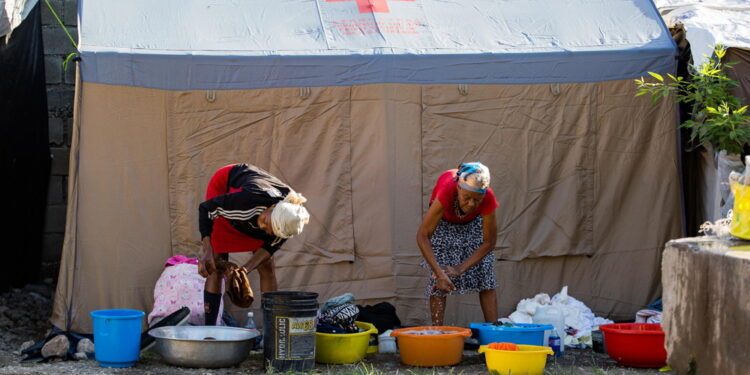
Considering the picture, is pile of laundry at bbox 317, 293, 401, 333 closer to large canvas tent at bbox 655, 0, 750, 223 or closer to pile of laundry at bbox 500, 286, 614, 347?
pile of laundry at bbox 500, 286, 614, 347

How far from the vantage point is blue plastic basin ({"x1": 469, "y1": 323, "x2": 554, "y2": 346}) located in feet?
16.5

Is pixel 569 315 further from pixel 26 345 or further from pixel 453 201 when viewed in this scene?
pixel 26 345

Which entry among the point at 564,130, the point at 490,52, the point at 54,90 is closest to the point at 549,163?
the point at 564,130

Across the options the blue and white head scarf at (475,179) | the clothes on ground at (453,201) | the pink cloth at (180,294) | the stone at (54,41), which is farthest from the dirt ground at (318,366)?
the stone at (54,41)

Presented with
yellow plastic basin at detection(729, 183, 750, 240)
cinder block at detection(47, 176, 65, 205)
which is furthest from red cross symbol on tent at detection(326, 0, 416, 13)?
yellow plastic basin at detection(729, 183, 750, 240)

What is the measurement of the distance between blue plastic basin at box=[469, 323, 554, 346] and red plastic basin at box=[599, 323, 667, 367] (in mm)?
349

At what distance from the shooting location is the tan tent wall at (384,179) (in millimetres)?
5973

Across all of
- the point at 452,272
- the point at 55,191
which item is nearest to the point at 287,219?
the point at 452,272

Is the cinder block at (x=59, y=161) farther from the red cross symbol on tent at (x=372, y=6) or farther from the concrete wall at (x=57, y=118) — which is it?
the red cross symbol on tent at (x=372, y=6)

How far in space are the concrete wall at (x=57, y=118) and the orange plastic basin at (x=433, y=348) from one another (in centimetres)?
347

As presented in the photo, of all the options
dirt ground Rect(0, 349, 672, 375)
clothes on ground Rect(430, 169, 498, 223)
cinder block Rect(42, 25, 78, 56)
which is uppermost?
cinder block Rect(42, 25, 78, 56)

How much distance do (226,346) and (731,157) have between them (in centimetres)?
335

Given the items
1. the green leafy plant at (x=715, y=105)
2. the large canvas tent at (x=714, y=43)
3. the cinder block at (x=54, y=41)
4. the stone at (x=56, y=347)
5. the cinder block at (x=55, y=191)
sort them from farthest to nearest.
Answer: the cinder block at (x=54, y=41) → the cinder block at (x=55, y=191) → the large canvas tent at (x=714, y=43) → the green leafy plant at (x=715, y=105) → the stone at (x=56, y=347)

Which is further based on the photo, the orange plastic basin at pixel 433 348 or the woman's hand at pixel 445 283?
the woman's hand at pixel 445 283
